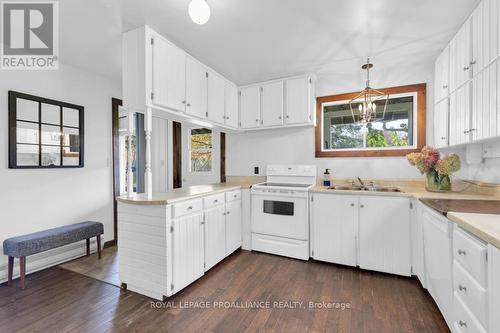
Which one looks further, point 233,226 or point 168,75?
point 233,226

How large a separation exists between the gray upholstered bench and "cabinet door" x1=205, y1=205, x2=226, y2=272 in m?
1.51

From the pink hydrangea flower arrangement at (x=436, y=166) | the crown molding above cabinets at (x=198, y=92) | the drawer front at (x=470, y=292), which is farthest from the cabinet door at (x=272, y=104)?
the drawer front at (x=470, y=292)

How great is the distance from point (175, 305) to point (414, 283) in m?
2.31

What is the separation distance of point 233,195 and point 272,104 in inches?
56.2

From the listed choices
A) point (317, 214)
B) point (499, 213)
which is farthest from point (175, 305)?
point (499, 213)

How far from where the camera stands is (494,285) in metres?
0.97

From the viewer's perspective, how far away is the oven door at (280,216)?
2770 mm

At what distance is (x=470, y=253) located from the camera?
1.17 m

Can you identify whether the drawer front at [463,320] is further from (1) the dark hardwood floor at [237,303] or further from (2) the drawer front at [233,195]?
(2) the drawer front at [233,195]

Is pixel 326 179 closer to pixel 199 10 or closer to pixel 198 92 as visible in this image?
pixel 198 92

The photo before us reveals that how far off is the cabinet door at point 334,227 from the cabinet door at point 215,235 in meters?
1.10

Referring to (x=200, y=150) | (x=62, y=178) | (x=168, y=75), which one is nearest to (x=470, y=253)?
(x=168, y=75)

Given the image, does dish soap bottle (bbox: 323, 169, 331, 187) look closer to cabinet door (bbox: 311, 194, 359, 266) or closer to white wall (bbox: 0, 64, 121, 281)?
cabinet door (bbox: 311, 194, 359, 266)

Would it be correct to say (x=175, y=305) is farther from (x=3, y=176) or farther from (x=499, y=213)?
(x=499, y=213)
